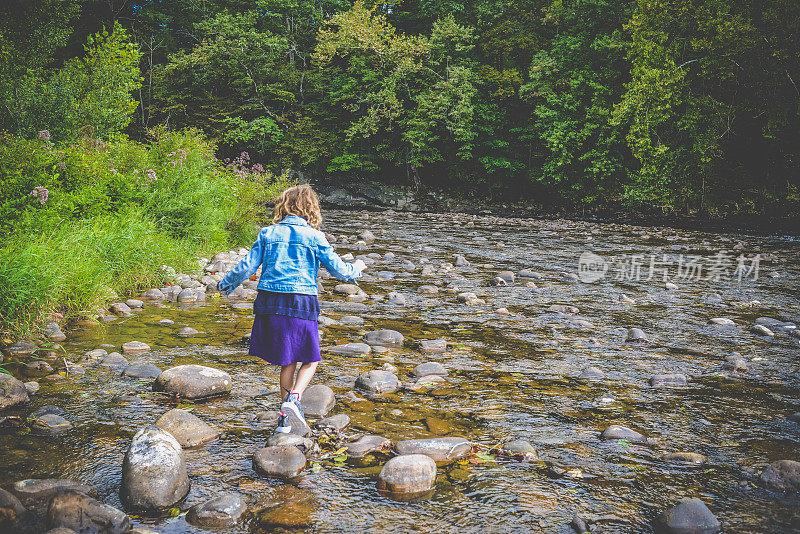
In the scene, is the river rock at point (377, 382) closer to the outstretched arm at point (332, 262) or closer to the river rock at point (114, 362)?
the outstretched arm at point (332, 262)

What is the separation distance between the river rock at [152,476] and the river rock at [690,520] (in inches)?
101

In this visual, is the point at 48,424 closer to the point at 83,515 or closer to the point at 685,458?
the point at 83,515

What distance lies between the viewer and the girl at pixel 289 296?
11.7 feet

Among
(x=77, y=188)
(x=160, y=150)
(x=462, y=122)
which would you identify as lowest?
(x=77, y=188)

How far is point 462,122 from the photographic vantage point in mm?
27547

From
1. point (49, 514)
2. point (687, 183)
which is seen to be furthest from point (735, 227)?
point (49, 514)

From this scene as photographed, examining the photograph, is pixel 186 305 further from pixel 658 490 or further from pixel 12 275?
pixel 658 490

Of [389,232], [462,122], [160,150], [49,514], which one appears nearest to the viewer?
[49,514]

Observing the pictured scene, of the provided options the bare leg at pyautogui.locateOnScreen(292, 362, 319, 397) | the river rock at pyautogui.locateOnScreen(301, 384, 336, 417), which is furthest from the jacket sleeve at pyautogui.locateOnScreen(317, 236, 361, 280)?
the river rock at pyautogui.locateOnScreen(301, 384, 336, 417)

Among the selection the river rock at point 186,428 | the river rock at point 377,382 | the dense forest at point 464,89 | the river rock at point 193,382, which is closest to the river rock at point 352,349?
the river rock at point 377,382

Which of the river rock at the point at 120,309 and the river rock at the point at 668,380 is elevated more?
the river rock at the point at 668,380

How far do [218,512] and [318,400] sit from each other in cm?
149

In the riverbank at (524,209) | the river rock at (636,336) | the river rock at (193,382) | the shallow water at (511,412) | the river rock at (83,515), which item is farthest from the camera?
the riverbank at (524,209)

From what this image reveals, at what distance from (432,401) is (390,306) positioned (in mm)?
3422
